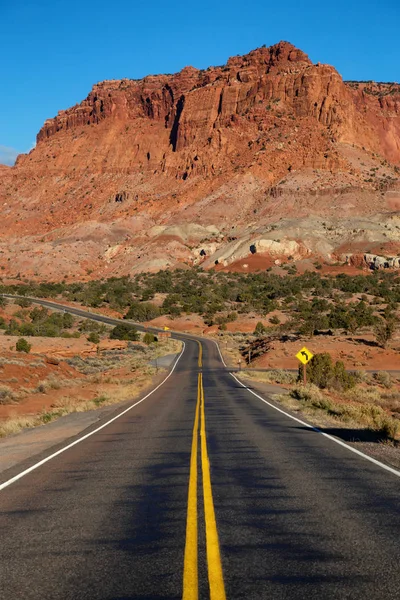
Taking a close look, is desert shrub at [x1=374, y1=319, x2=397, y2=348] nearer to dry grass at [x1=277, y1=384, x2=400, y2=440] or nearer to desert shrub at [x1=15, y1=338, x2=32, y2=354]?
dry grass at [x1=277, y1=384, x2=400, y2=440]

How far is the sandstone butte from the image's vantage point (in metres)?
118

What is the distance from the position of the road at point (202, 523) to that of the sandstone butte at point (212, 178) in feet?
328

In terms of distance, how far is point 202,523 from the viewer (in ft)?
21.2

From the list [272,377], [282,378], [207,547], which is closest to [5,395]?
[282,378]

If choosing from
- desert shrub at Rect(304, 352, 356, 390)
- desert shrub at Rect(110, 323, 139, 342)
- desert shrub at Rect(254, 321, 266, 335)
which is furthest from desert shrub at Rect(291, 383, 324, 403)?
desert shrub at Rect(254, 321, 266, 335)

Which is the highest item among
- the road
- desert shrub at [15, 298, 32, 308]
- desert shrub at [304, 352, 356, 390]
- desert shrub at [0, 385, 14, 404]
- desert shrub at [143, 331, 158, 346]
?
desert shrub at [15, 298, 32, 308]

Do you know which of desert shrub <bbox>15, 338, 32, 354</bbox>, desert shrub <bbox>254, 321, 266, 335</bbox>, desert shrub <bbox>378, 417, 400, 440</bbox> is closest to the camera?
desert shrub <bbox>378, 417, 400, 440</bbox>

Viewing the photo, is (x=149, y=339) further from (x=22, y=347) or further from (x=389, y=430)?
(x=389, y=430)

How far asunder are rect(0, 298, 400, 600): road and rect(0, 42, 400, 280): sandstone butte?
9993cm

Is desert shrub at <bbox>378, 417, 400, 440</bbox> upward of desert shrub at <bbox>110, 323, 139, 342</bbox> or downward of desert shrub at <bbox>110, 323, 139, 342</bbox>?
downward

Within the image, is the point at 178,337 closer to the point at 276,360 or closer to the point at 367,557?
the point at 276,360

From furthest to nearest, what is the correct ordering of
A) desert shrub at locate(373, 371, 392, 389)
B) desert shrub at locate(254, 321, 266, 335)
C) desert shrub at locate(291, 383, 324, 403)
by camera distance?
desert shrub at locate(254, 321, 266, 335) → desert shrub at locate(373, 371, 392, 389) → desert shrub at locate(291, 383, 324, 403)

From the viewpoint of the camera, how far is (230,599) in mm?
4363

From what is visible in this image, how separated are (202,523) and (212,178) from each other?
134919 mm
